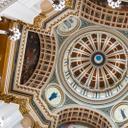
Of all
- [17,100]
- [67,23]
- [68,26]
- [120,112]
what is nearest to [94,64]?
[120,112]

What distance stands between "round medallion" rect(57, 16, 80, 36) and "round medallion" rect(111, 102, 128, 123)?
537 centimetres

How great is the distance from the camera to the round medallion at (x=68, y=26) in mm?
29247

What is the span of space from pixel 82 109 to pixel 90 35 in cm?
456

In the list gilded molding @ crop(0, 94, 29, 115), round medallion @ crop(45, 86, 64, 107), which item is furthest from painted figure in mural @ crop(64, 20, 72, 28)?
gilded molding @ crop(0, 94, 29, 115)

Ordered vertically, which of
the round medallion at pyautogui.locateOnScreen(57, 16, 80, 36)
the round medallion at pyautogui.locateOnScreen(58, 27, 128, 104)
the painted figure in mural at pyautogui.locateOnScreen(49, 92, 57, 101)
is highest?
the round medallion at pyautogui.locateOnScreen(57, 16, 80, 36)

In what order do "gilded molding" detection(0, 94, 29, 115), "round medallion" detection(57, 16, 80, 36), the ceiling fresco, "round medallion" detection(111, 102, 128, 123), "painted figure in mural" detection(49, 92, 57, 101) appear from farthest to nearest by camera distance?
"round medallion" detection(111, 102, 128, 123) < "painted figure in mural" detection(49, 92, 57, 101) < "round medallion" detection(57, 16, 80, 36) < the ceiling fresco < "gilded molding" detection(0, 94, 29, 115)

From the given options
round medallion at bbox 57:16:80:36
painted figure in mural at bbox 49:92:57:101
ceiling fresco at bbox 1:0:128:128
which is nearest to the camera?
ceiling fresco at bbox 1:0:128:128

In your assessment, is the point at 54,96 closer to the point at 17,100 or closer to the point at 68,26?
the point at 17,100

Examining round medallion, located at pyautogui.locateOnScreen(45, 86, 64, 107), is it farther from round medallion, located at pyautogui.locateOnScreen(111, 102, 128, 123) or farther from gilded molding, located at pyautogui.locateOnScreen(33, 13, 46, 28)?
gilded molding, located at pyautogui.locateOnScreen(33, 13, 46, 28)

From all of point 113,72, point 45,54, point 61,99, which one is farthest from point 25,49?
point 113,72

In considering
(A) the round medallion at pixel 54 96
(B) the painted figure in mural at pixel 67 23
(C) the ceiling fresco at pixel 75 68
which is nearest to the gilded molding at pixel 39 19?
(C) the ceiling fresco at pixel 75 68

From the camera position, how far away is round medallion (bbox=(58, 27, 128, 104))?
30750 mm

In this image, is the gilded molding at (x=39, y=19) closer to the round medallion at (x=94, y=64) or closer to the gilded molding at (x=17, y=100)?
the round medallion at (x=94, y=64)

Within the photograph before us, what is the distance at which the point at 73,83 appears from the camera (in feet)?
103
